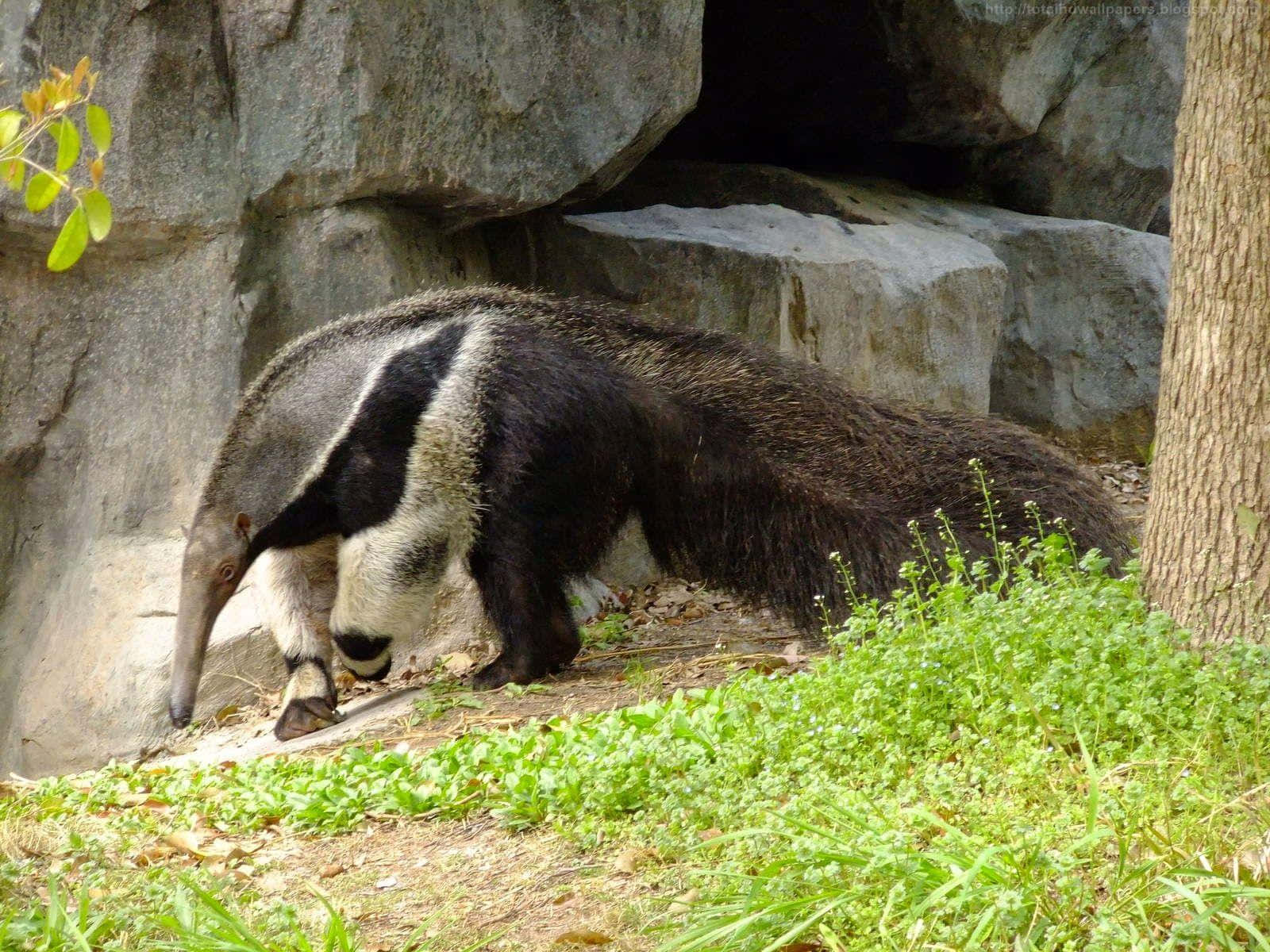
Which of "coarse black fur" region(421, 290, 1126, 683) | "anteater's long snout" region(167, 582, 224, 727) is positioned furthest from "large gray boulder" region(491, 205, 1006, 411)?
"anteater's long snout" region(167, 582, 224, 727)

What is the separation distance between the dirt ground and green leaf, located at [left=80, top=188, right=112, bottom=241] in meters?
1.81

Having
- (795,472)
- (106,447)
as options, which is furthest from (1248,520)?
(106,447)

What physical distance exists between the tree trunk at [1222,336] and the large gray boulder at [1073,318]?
6319 millimetres

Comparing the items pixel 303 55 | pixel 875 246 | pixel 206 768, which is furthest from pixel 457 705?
pixel 875 246

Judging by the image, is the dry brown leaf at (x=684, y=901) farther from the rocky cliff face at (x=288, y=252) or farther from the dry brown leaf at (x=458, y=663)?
the rocky cliff face at (x=288, y=252)

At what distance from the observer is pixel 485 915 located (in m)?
3.34

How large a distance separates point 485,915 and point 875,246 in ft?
21.0

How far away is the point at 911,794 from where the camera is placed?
10.6 feet

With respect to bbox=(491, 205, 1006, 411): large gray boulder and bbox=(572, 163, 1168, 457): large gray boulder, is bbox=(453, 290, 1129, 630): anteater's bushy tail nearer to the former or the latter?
bbox=(491, 205, 1006, 411): large gray boulder

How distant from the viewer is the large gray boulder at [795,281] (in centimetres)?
798

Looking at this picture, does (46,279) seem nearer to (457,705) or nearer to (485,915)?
(457,705)

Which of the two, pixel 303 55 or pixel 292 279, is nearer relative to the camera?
pixel 303 55

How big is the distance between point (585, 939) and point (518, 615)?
3098 mm

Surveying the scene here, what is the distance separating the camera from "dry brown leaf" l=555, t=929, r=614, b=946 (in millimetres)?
3033
